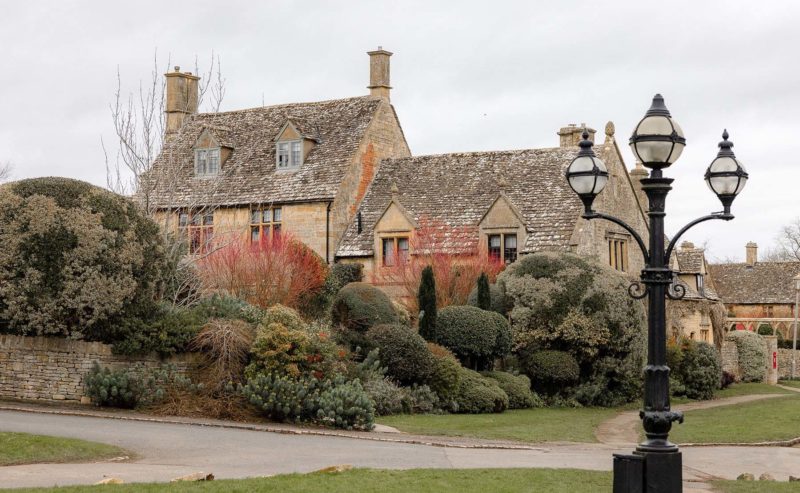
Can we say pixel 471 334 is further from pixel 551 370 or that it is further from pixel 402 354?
pixel 402 354

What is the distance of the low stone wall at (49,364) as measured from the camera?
24.0m

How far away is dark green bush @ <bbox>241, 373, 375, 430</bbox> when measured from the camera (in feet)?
75.1

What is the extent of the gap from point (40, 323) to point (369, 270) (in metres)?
20.2

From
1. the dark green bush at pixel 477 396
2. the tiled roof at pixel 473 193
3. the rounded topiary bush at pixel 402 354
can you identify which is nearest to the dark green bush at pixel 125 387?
the rounded topiary bush at pixel 402 354

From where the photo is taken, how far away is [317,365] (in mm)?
24406

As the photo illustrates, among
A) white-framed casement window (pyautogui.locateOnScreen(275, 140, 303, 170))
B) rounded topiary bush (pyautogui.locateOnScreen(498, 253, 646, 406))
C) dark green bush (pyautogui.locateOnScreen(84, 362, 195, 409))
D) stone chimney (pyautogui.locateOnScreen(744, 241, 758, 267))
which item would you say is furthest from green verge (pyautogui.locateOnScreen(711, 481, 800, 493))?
stone chimney (pyautogui.locateOnScreen(744, 241, 758, 267))

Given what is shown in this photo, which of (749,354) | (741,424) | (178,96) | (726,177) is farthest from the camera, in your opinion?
(749,354)

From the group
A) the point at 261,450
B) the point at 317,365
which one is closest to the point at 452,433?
the point at 317,365

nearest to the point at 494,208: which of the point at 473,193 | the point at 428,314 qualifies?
the point at 473,193

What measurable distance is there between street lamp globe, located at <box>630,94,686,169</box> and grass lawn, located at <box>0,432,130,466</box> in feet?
30.6

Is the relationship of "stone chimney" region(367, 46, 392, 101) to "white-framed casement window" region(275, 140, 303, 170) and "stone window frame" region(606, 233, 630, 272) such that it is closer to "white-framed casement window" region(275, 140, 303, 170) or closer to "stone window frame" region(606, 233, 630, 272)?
"white-framed casement window" region(275, 140, 303, 170)

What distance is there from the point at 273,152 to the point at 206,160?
119 inches

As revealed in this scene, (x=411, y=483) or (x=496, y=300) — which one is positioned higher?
(x=496, y=300)

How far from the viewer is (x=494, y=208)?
1615 inches
